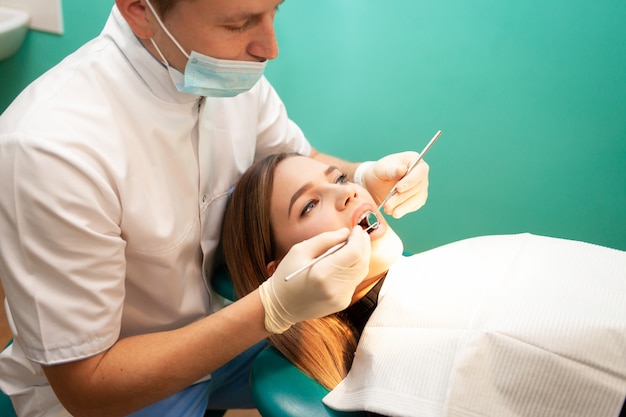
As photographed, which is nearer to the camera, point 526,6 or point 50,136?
point 50,136

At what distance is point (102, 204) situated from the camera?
102cm

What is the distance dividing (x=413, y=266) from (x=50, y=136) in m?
0.88

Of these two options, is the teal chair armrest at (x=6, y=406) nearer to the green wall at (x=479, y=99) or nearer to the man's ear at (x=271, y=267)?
the man's ear at (x=271, y=267)

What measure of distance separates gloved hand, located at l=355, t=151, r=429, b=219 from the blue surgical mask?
0.50 meters

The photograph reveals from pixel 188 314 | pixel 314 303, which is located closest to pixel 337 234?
pixel 314 303

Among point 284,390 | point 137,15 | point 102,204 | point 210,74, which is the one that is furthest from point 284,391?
point 137,15

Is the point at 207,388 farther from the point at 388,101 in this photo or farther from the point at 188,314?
the point at 388,101

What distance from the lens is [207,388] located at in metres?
1.40

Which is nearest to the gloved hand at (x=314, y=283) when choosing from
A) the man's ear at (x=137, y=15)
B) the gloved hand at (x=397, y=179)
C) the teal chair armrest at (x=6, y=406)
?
the gloved hand at (x=397, y=179)

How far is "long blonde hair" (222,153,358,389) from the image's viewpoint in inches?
47.9

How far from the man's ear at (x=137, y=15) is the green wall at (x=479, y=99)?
3.04 feet

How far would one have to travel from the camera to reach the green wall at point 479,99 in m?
1.65

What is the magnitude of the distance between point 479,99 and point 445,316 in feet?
3.01

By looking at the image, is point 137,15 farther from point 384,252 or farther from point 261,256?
point 384,252
